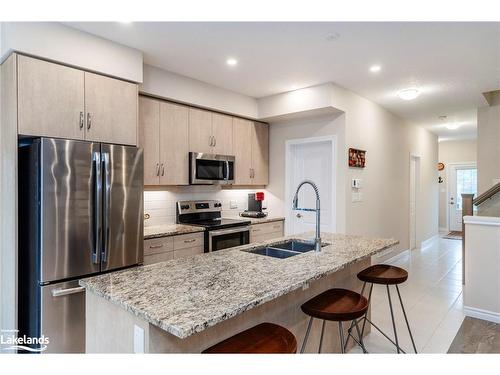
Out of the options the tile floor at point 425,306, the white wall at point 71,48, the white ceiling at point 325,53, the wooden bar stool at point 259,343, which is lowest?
the tile floor at point 425,306

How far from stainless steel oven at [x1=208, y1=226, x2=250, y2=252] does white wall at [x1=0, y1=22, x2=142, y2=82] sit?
1.82 metres

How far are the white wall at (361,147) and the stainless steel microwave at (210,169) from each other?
933mm

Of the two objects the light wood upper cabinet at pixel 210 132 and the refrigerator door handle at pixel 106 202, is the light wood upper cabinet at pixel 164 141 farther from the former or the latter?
the refrigerator door handle at pixel 106 202

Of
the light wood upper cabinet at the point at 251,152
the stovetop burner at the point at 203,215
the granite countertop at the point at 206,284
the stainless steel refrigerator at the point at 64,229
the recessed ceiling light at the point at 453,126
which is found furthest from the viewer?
the recessed ceiling light at the point at 453,126

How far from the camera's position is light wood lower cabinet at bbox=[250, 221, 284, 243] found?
4.23 metres

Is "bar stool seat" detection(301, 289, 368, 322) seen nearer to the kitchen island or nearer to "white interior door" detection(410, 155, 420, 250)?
the kitchen island

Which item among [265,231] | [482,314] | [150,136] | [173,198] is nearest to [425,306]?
[482,314]

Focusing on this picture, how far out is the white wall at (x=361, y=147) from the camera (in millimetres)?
4109

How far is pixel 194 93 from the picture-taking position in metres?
3.79

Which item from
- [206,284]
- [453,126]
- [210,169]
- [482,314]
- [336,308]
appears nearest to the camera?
[206,284]

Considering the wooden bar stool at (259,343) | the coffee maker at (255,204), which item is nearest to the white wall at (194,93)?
the coffee maker at (255,204)

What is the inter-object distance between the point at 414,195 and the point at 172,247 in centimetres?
540
